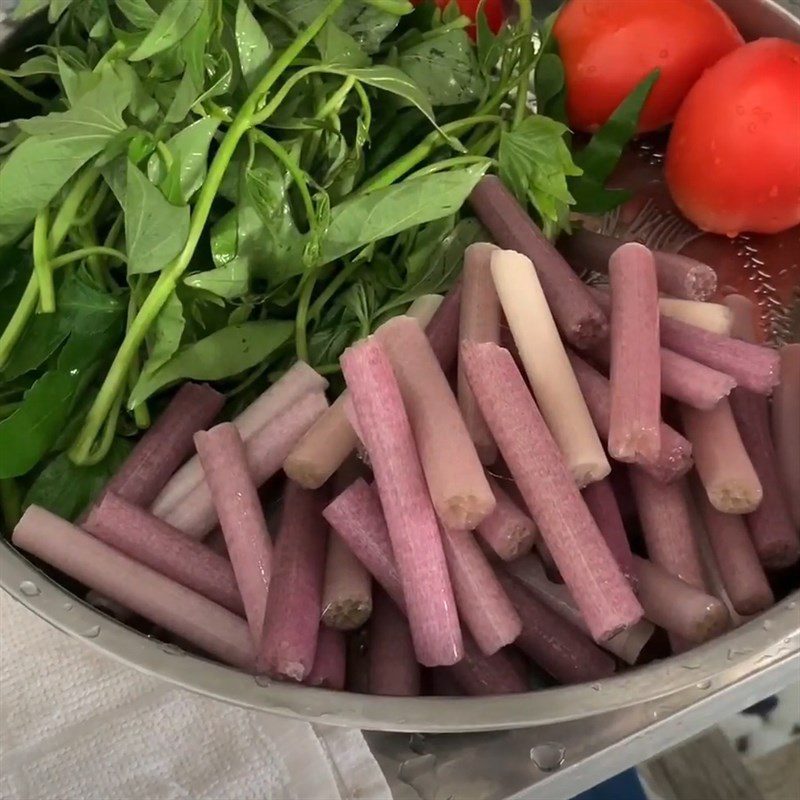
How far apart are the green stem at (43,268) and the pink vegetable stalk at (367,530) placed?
0.25m

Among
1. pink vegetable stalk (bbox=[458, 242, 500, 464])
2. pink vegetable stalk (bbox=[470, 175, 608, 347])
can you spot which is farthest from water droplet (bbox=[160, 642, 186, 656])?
pink vegetable stalk (bbox=[470, 175, 608, 347])

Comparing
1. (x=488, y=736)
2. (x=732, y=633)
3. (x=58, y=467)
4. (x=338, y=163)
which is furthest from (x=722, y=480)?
(x=58, y=467)

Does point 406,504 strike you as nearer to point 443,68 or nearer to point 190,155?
point 190,155

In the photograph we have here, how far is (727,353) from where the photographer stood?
574 mm

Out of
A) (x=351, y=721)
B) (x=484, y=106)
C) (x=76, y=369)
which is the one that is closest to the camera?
(x=351, y=721)

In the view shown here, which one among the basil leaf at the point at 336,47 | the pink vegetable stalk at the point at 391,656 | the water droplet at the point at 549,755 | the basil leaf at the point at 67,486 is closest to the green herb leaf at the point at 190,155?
the basil leaf at the point at 336,47

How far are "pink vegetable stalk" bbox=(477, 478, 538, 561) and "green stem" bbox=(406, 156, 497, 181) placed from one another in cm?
25

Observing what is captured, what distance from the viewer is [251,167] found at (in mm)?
577

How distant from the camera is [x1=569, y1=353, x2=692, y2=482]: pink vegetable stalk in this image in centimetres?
54

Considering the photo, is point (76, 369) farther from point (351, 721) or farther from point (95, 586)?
point (351, 721)

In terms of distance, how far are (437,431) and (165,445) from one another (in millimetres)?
209

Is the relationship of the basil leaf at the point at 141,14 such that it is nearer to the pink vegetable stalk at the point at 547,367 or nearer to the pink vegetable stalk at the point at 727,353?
the pink vegetable stalk at the point at 547,367

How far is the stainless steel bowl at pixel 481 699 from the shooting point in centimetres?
48

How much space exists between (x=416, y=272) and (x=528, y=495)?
231mm
